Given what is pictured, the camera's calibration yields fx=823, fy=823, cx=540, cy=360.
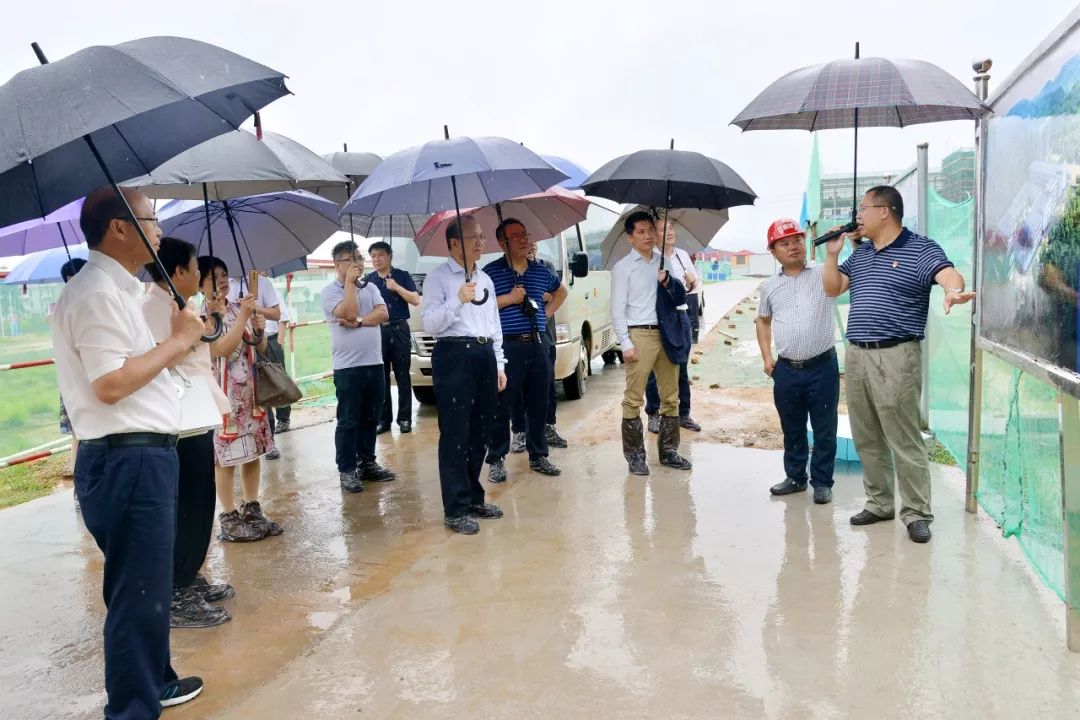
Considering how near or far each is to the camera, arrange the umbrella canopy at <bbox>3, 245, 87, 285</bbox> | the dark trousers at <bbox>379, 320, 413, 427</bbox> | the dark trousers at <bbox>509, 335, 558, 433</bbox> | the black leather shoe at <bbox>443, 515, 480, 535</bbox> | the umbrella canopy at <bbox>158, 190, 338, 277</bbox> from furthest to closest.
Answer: the dark trousers at <bbox>379, 320, 413, 427</bbox> < the umbrella canopy at <bbox>3, 245, 87, 285</bbox> < the dark trousers at <bbox>509, 335, 558, 433</bbox> < the umbrella canopy at <bbox>158, 190, 338, 277</bbox> < the black leather shoe at <bbox>443, 515, 480, 535</bbox>

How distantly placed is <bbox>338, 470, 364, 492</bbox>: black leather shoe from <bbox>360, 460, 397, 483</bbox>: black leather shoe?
27 cm

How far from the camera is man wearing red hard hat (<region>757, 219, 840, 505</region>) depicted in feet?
16.9

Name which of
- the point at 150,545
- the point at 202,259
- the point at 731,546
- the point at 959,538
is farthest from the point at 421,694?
the point at 959,538

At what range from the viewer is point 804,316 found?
16.9ft

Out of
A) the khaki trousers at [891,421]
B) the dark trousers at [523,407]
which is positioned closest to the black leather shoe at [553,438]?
the dark trousers at [523,407]

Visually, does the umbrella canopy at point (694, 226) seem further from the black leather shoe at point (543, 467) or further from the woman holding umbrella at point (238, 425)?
the woman holding umbrella at point (238, 425)

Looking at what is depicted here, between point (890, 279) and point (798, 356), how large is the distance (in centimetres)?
95

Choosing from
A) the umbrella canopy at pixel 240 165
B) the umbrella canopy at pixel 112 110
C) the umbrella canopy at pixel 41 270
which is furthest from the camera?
the umbrella canopy at pixel 41 270

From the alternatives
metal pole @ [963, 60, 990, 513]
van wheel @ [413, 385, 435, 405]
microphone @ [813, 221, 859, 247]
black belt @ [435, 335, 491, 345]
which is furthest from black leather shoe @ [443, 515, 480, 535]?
van wheel @ [413, 385, 435, 405]

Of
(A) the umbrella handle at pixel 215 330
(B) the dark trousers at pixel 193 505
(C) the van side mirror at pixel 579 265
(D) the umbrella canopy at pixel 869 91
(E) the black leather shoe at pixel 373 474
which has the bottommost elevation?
(E) the black leather shoe at pixel 373 474

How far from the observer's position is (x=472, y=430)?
196 inches

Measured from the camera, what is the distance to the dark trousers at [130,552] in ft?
8.54

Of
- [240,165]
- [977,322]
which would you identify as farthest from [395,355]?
[977,322]

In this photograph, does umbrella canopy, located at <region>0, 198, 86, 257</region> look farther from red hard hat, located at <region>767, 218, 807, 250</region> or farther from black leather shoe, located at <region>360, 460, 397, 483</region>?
red hard hat, located at <region>767, 218, 807, 250</region>
